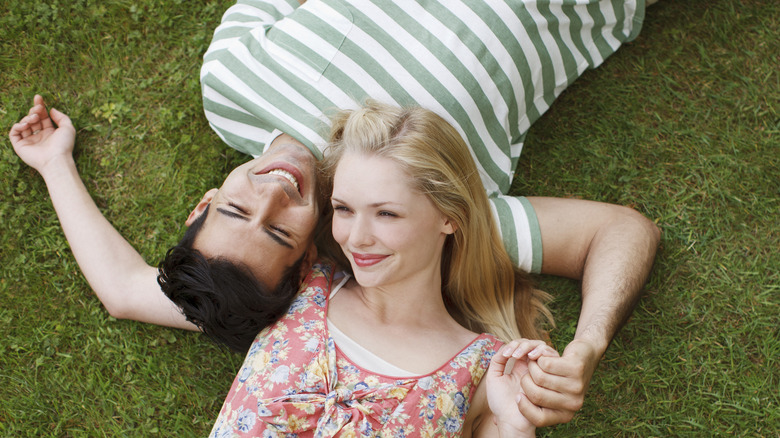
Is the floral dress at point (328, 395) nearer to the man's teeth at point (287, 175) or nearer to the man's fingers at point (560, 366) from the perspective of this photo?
the man's fingers at point (560, 366)

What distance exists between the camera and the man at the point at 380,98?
11.6 feet

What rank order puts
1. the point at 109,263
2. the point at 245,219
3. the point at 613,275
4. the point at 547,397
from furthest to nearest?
1. the point at 109,263
2. the point at 613,275
3. the point at 245,219
4. the point at 547,397

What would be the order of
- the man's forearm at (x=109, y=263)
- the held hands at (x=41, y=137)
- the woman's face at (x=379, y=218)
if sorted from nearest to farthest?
1. the woman's face at (x=379, y=218)
2. the man's forearm at (x=109, y=263)
3. the held hands at (x=41, y=137)

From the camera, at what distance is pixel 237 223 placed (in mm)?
3471

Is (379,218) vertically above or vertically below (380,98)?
below

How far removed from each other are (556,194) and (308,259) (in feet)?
6.41

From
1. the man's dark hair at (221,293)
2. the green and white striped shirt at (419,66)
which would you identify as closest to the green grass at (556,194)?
the green and white striped shirt at (419,66)

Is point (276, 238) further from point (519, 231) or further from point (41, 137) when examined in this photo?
point (41, 137)

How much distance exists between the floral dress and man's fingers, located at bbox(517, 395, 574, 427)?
0.52 metres

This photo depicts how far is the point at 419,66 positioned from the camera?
368 centimetres

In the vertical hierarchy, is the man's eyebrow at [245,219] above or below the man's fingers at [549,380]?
above

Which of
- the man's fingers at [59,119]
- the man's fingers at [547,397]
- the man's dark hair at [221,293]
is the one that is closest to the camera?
the man's fingers at [547,397]

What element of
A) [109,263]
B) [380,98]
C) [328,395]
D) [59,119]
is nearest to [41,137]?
[59,119]

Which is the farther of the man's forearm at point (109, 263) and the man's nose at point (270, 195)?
the man's forearm at point (109, 263)
